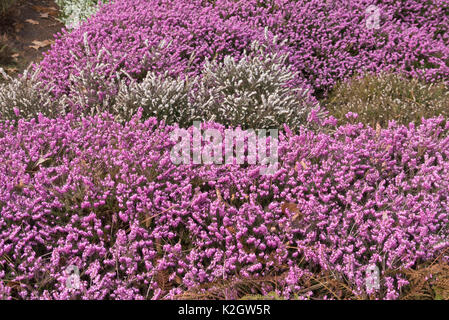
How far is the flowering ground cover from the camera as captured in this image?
256 centimetres

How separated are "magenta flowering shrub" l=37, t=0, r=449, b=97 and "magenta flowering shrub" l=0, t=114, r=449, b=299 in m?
1.88

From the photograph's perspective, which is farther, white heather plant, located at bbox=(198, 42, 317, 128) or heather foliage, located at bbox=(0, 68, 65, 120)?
white heather plant, located at bbox=(198, 42, 317, 128)

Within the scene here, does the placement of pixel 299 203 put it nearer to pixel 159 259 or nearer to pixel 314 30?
pixel 159 259

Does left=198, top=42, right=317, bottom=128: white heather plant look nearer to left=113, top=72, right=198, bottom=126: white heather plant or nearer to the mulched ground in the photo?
left=113, top=72, right=198, bottom=126: white heather plant

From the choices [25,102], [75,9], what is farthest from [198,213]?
[75,9]

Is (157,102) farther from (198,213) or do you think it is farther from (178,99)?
Result: (198,213)

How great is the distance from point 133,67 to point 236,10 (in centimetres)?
213

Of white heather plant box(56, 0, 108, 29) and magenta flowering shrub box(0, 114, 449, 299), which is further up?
white heather plant box(56, 0, 108, 29)

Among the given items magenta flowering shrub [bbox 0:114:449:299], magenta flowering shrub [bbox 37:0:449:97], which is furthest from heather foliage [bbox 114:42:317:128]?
magenta flowering shrub [bbox 37:0:449:97]

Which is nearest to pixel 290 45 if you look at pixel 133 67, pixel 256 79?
pixel 256 79

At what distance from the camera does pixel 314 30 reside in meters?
6.06

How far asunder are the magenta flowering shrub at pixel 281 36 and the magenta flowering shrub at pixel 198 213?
74.0 inches

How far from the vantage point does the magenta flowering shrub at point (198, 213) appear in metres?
2.58

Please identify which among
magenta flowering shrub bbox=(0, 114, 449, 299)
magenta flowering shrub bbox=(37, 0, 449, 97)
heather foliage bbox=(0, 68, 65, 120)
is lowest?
magenta flowering shrub bbox=(0, 114, 449, 299)
